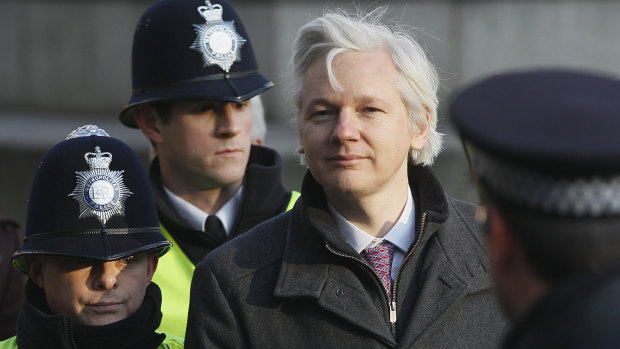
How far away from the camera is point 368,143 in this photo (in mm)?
3279

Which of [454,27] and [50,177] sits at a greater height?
[50,177]

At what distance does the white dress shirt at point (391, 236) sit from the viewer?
3342 mm

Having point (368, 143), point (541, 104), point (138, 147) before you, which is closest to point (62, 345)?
point (368, 143)

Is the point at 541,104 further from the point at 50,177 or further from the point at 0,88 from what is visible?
the point at 0,88

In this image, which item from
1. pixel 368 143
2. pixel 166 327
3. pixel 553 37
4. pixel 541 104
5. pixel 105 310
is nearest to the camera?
pixel 541 104

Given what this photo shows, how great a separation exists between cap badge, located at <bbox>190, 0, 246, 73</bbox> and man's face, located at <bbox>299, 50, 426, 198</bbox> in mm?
982

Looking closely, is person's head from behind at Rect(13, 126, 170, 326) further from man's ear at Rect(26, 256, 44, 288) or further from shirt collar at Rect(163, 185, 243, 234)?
shirt collar at Rect(163, 185, 243, 234)

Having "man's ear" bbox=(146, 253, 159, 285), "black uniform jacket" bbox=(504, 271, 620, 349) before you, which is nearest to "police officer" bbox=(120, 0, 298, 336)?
"man's ear" bbox=(146, 253, 159, 285)

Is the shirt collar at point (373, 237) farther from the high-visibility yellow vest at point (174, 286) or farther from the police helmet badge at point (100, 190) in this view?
the high-visibility yellow vest at point (174, 286)

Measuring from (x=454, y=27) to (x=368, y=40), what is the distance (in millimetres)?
8456

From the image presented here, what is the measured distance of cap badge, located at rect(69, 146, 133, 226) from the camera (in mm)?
3590

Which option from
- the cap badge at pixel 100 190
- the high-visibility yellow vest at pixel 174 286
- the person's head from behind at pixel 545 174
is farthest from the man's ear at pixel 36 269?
the person's head from behind at pixel 545 174

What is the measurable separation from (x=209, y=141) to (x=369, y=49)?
99cm

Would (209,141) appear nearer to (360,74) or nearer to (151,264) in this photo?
(151,264)
